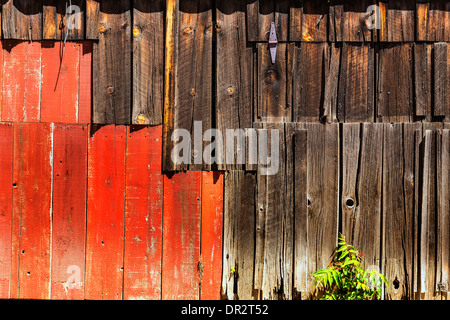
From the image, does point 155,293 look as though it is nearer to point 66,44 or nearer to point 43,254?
point 43,254

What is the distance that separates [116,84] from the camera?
3447 millimetres

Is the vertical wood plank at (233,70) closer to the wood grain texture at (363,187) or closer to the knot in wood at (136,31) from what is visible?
the knot in wood at (136,31)

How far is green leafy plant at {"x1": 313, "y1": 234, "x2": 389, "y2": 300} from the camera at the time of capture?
3.29 metres

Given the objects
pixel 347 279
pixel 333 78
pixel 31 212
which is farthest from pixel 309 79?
pixel 31 212

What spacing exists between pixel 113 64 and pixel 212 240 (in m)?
1.83

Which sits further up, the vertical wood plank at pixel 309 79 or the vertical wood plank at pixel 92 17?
the vertical wood plank at pixel 92 17

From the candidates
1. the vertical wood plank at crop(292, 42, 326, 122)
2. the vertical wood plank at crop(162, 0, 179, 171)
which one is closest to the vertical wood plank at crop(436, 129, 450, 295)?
the vertical wood plank at crop(292, 42, 326, 122)

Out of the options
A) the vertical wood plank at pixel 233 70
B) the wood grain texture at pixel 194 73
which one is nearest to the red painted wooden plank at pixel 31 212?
the wood grain texture at pixel 194 73

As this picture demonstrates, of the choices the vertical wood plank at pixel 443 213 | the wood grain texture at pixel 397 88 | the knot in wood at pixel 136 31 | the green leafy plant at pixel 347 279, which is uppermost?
the knot in wood at pixel 136 31

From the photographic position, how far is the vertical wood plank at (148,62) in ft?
11.3

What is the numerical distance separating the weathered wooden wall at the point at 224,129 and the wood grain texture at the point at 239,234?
0.01 meters

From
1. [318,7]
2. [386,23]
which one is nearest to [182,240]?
[318,7]

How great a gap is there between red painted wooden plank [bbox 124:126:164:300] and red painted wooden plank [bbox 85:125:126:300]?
0.26 feet

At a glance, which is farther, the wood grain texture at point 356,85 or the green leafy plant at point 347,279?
the wood grain texture at point 356,85
